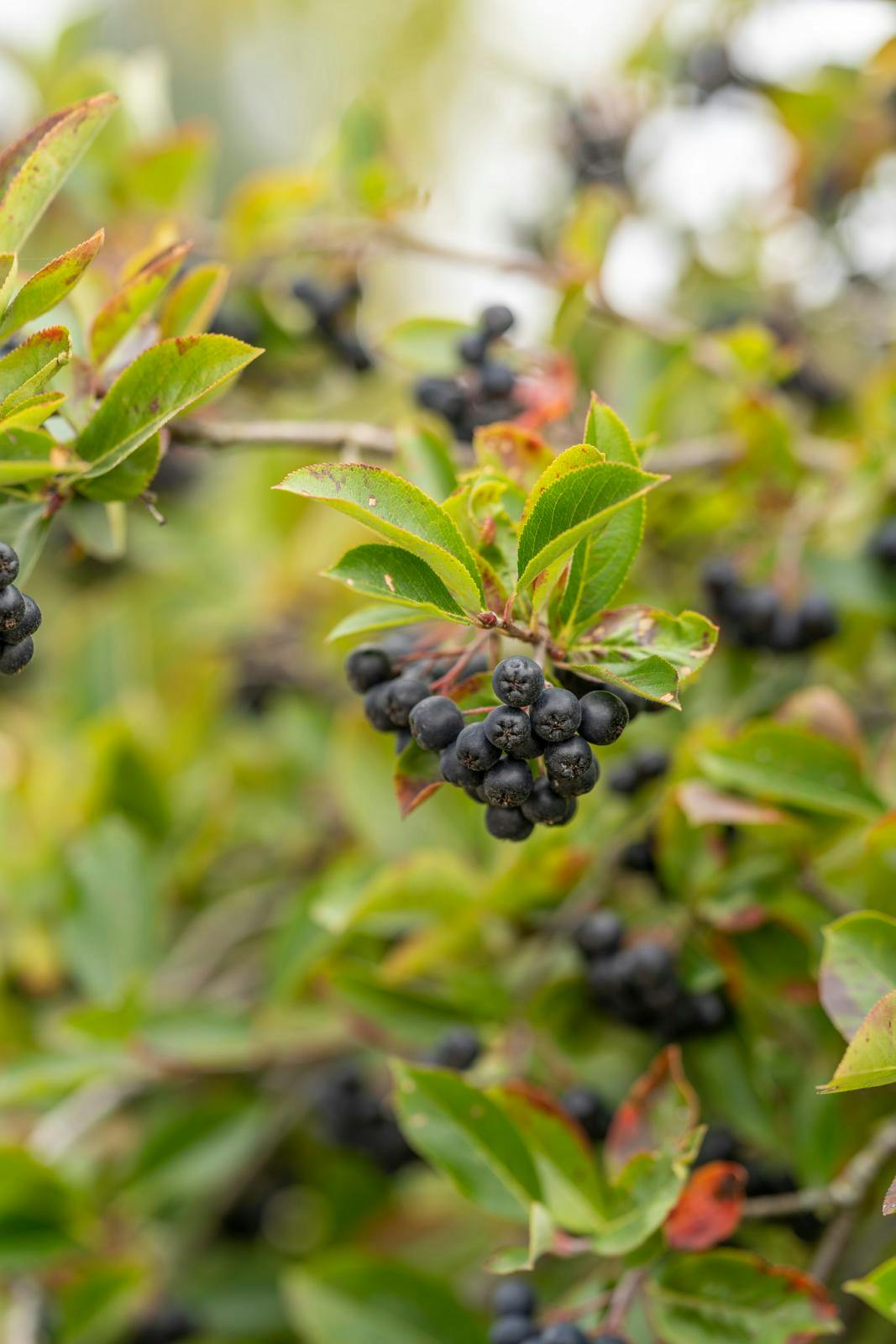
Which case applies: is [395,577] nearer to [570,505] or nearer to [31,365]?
[570,505]

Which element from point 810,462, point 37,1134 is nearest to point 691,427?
point 810,462

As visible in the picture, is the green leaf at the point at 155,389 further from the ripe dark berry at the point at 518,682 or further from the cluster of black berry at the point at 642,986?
the cluster of black berry at the point at 642,986

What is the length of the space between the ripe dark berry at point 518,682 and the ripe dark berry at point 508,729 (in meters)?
0.01

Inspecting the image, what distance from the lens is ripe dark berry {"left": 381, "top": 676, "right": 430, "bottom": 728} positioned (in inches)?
44.8

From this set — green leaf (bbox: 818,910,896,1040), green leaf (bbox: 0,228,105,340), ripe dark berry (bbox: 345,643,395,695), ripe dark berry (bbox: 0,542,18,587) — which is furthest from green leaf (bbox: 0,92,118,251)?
green leaf (bbox: 818,910,896,1040)

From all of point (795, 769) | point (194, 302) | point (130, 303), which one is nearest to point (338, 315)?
point (194, 302)

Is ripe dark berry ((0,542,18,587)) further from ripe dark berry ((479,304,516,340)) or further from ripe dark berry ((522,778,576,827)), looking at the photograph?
ripe dark berry ((479,304,516,340))

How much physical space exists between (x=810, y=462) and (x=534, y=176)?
1772 millimetres

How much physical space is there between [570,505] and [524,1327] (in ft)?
3.18

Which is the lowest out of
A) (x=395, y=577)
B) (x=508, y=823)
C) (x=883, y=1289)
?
(x=883, y=1289)

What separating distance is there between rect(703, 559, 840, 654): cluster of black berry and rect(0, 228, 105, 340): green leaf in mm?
Result: 1126

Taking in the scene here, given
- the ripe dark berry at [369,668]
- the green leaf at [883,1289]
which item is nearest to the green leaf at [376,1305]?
the green leaf at [883,1289]

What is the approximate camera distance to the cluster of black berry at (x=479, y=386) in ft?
5.38

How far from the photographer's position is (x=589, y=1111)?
5.29ft
